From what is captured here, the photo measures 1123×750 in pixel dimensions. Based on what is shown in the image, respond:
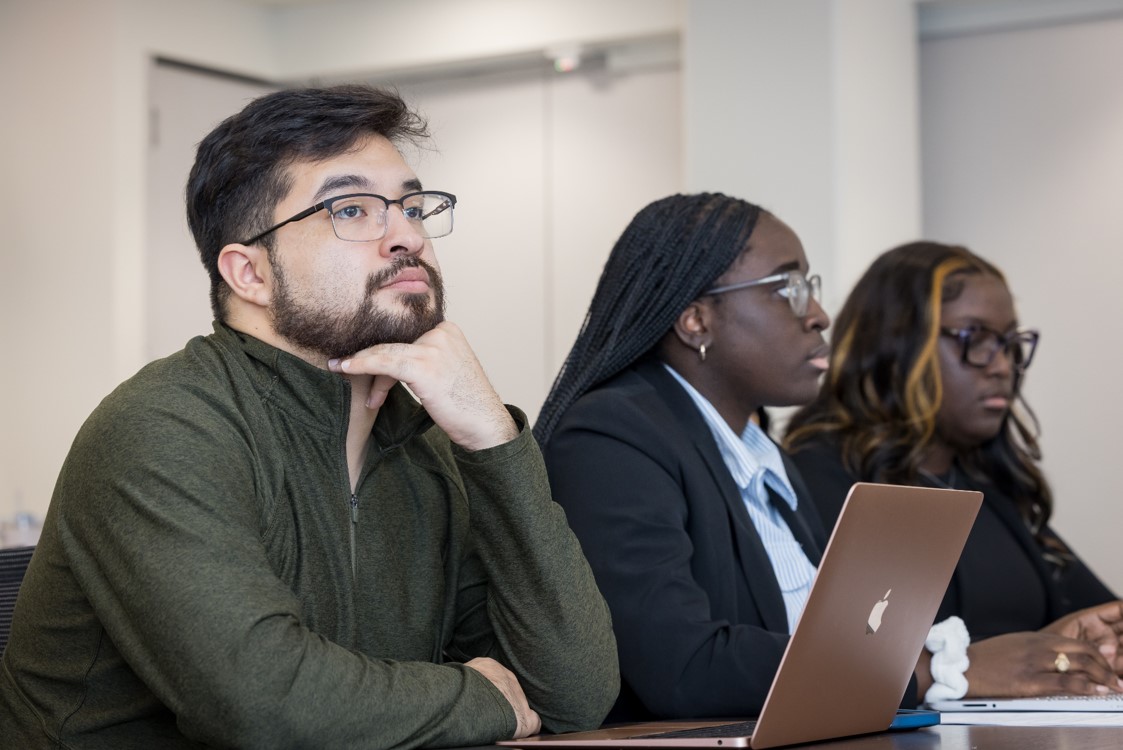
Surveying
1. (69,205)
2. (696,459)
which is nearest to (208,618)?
(696,459)

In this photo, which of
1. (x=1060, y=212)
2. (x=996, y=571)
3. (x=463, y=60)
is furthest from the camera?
(x=463, y=60)

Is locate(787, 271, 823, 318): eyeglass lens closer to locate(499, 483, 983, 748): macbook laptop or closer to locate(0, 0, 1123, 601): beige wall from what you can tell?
locate(499, 483, 983, 748): macbook laptop

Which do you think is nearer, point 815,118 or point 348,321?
point 348,321

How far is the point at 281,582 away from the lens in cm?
141

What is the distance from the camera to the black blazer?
175 centimetres

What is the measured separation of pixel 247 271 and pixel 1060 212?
351cm

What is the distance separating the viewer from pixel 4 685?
1.60 m

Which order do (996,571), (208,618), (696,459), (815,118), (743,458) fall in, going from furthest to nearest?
(815,118)
(996,571)
(743,458)
(696,459)
(208,618)

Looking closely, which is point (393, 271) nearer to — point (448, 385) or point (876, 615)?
point (448, 385)

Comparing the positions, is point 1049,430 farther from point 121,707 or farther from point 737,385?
point 121,707

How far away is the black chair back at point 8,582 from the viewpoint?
68.1 inches

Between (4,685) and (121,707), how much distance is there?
0.20 m

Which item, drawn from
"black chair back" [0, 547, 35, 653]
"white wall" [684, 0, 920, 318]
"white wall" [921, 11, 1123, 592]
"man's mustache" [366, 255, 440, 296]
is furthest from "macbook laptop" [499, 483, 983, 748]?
"white wall" [921, 11, 1123, 592]

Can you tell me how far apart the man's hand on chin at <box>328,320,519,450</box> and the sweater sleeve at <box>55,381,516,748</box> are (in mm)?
202
